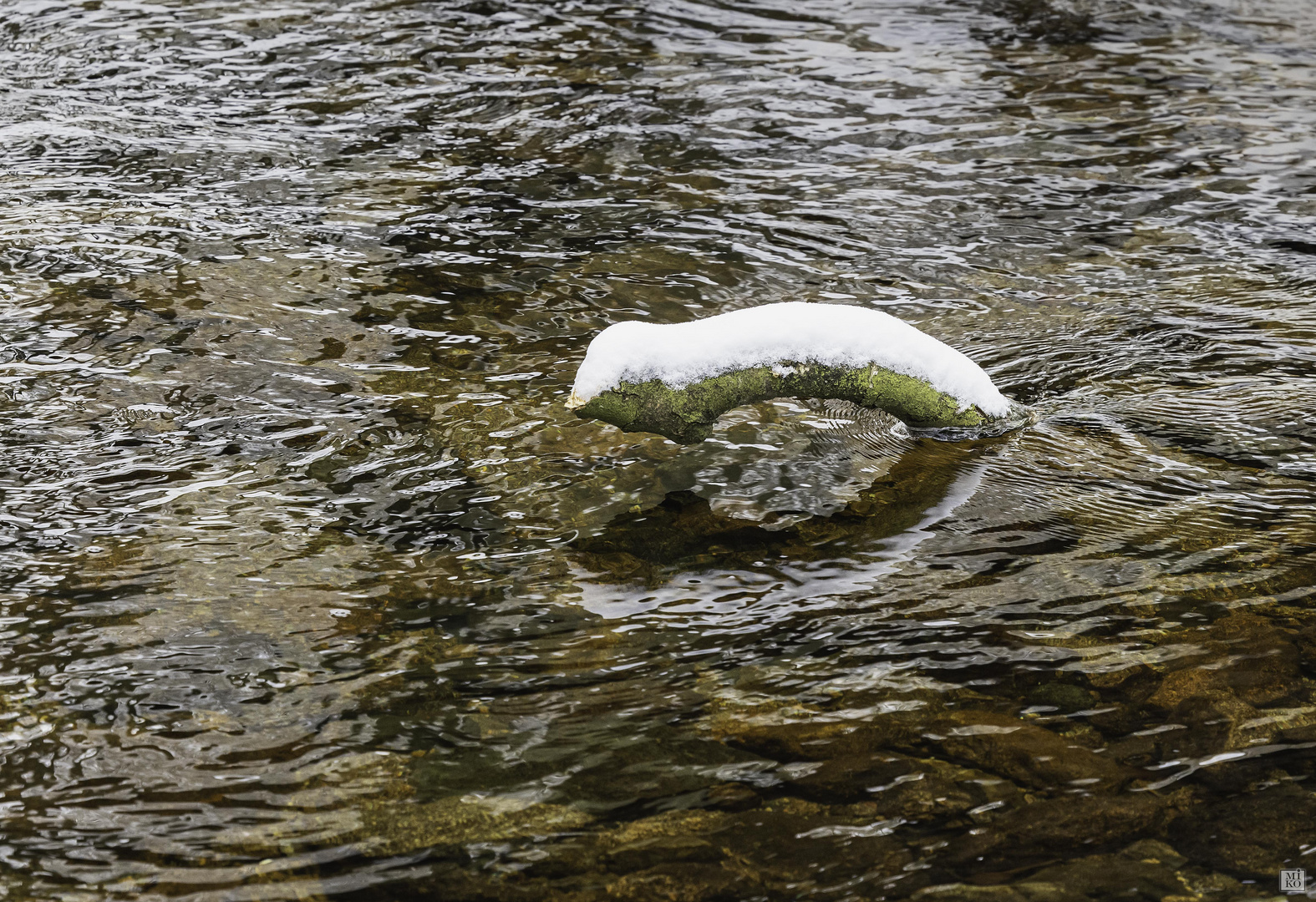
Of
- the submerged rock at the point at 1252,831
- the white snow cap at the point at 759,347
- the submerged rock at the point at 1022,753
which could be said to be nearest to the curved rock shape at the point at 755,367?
the white snow cap at the point at 759,347

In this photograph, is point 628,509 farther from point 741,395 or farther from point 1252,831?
point 1252,831

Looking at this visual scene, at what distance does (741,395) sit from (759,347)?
0.19 metres

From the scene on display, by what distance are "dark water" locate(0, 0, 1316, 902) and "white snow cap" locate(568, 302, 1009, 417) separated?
0.48 meters

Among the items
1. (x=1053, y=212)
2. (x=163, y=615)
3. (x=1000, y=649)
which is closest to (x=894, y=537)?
(x=1000, y=649)

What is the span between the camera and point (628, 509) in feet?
14.0

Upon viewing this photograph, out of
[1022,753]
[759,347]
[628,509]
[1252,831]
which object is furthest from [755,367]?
[1252,831]

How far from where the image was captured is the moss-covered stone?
4.01 metres

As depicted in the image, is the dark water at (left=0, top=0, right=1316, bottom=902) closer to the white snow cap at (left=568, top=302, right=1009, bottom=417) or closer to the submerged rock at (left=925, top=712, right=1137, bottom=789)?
the submerged rock at (left=925, top=712, right=1137, bottom=789)

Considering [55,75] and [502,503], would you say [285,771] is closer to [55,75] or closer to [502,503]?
[502,503]

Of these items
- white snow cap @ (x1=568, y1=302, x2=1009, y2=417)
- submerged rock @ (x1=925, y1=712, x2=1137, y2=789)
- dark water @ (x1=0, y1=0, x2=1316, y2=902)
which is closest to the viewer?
dark water @ (x1=0, y1=0, x2=1316, y2=902)

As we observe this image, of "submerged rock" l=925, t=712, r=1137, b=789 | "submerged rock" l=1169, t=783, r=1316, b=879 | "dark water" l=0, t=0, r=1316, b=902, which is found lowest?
"submerged rock" l=1169, t=783, r=1316, b=879

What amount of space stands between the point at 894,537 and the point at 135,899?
2.64 meters

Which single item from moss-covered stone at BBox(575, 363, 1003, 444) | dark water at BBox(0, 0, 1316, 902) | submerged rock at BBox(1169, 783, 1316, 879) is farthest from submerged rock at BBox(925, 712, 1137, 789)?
moss-covered stone at BBox(575, 363, 1003, 444)

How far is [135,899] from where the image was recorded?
2.66 metres
